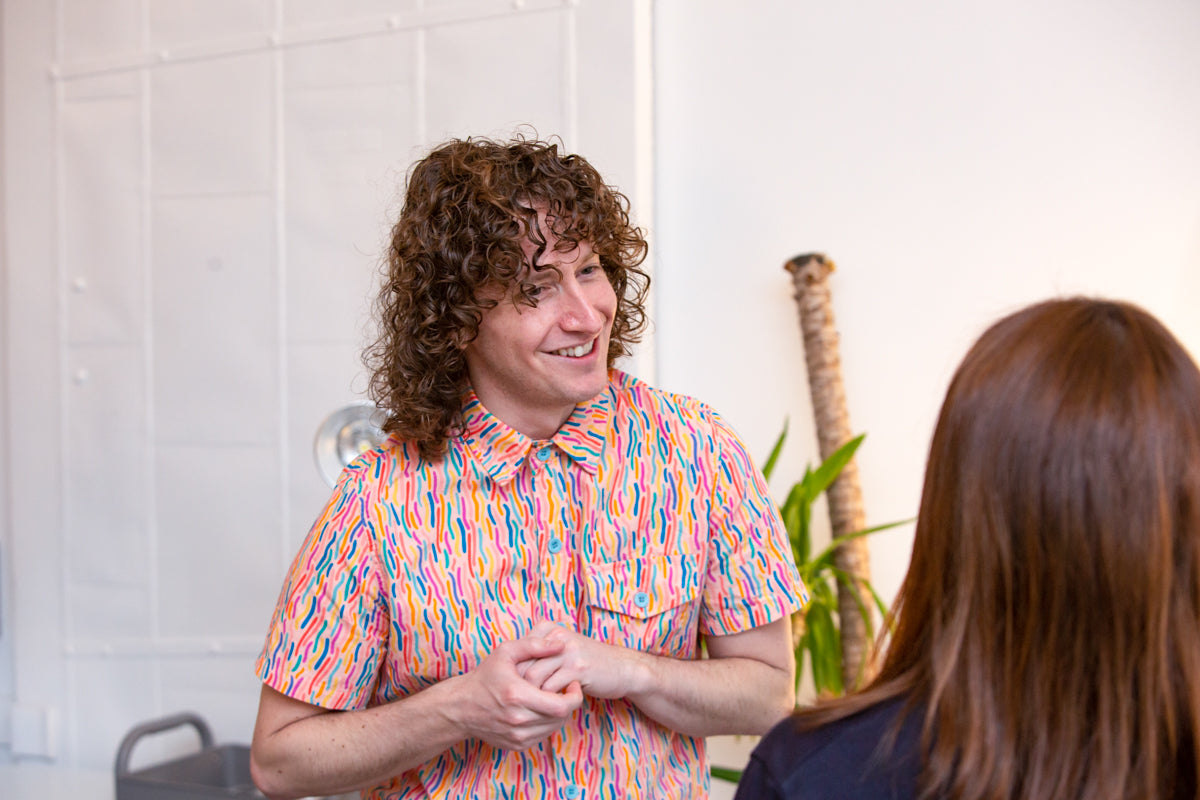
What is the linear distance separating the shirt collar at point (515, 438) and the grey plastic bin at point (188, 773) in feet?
4.68

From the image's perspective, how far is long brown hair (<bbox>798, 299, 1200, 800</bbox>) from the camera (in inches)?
32.2

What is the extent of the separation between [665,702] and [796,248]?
1499 mm

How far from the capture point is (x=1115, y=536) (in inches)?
32.3

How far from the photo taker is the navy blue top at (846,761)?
2.90ft

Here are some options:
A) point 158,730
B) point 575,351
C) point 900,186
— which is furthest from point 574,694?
point 158,730

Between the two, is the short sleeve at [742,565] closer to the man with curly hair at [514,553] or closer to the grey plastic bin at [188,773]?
the man with curly hair at [514,553]

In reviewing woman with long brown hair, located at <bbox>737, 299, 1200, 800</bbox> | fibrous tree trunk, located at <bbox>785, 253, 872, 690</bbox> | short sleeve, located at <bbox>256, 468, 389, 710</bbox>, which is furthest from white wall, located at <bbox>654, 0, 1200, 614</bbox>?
woman with long brown hair, located at <bbox>737, 299, 1200, 800</bbox>

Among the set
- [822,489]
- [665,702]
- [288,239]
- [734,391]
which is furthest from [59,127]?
[665,702]

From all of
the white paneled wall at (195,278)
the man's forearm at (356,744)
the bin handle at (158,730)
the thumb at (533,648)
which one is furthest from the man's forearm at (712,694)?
the bin handle at (158,730)

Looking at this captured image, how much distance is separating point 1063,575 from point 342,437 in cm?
226

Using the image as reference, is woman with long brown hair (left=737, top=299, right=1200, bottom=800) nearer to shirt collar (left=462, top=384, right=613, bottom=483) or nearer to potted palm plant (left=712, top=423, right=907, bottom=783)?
shirt collar (left=462, top=384, right=613, bottom=483)

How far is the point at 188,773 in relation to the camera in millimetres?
2754

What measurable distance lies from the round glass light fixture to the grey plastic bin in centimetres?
74

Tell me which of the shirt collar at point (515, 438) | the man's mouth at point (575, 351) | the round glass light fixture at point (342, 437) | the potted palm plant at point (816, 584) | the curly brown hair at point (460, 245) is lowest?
the potted palm plant at point (816, 584)
